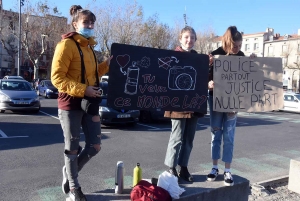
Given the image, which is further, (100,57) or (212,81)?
(100,57)

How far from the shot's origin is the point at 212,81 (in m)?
3.82

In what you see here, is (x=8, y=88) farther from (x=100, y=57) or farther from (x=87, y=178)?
(x=100, y=57)

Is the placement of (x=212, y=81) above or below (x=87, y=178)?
above

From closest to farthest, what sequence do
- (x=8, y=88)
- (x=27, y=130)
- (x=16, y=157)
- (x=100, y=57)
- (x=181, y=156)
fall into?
(x=181, y=156), (x=16, y=157), (x=27, y=130), (x=8, y=88), (x=100, y=57)

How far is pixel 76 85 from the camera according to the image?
9.29ft

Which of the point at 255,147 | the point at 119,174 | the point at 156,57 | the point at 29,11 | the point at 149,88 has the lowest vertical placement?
the point at 255,147

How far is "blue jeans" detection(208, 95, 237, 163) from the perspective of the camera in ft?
12.2

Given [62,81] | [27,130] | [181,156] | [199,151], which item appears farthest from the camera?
[27,130]

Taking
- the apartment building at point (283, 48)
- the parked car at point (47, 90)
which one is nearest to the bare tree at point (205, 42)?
the apartment building at point (283, 48)

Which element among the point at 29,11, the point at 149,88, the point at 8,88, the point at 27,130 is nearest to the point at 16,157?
the point at 27,130

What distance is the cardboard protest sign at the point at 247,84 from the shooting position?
12.3ft

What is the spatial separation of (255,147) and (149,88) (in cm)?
610

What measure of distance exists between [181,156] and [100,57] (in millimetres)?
32729

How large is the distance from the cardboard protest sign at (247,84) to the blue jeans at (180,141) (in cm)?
41
